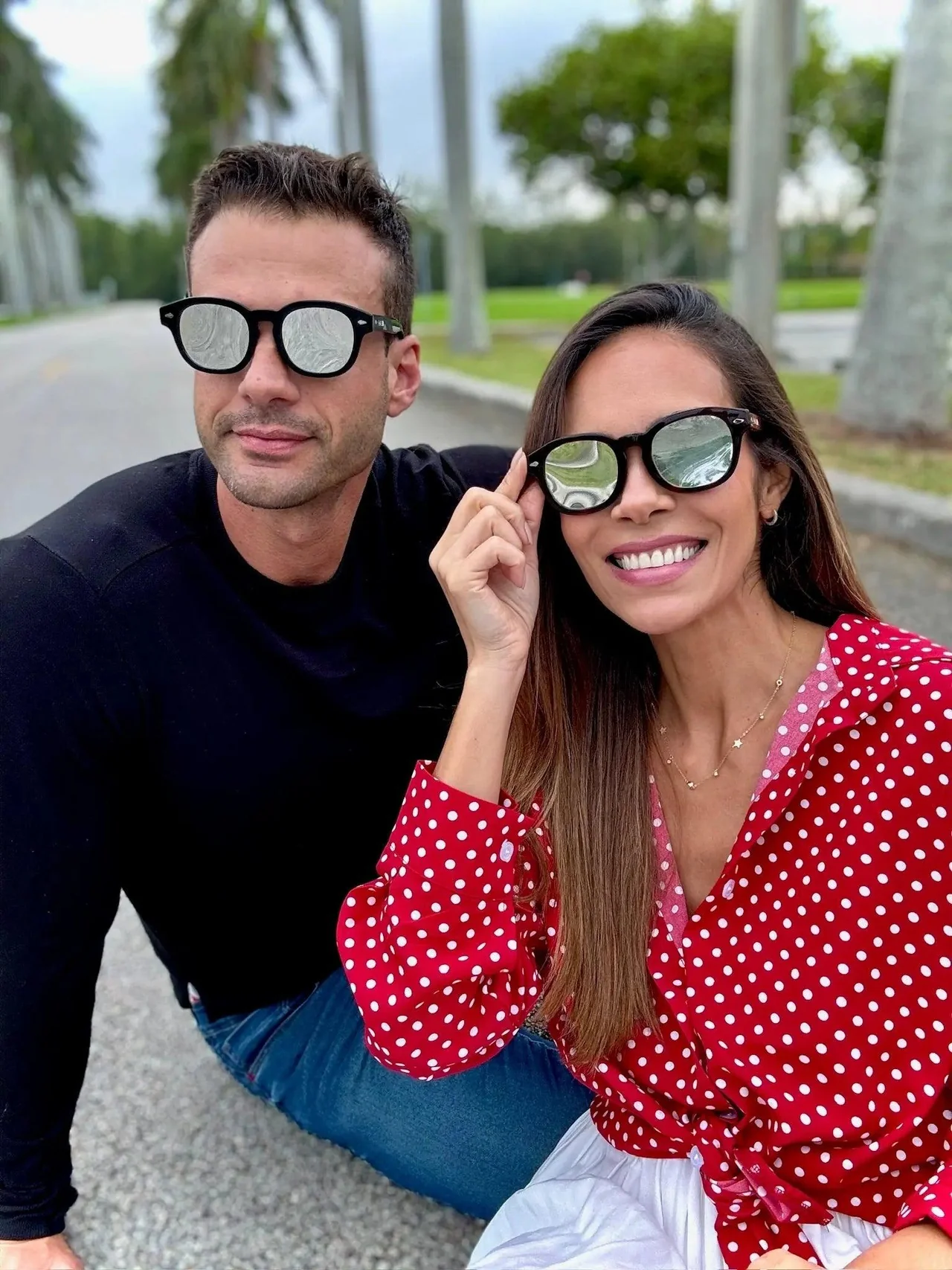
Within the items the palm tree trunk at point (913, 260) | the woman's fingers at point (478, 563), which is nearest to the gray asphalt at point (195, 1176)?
the woman's fingers at point (478, 563)

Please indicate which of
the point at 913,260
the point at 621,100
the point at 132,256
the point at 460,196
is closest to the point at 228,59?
the point at 621,100

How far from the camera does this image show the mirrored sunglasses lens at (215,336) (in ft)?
7.20

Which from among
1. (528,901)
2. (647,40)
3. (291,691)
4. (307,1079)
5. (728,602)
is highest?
(647,40)

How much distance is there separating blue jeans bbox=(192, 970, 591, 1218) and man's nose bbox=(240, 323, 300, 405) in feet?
4.24

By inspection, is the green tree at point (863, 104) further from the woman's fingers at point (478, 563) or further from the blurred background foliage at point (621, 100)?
the woman's fingers at point (478, 563)

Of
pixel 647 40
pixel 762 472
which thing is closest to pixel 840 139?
pixel 647 40

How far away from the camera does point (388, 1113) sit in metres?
2.40

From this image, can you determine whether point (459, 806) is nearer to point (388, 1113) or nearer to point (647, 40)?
point (388, 1113)

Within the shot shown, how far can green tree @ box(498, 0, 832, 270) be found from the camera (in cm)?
3512

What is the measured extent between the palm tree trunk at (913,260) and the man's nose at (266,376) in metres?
6.61

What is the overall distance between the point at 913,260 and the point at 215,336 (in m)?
6.73

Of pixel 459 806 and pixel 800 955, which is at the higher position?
pixel 459 806

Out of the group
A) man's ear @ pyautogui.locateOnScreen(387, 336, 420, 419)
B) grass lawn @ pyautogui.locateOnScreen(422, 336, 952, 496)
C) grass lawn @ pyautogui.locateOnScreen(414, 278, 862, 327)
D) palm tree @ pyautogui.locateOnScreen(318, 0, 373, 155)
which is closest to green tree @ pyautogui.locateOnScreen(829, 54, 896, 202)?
grass lawn @ pyautogui.locateOnScreen(414, 278, 862, 327)

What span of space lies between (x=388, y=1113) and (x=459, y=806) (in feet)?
3.16
